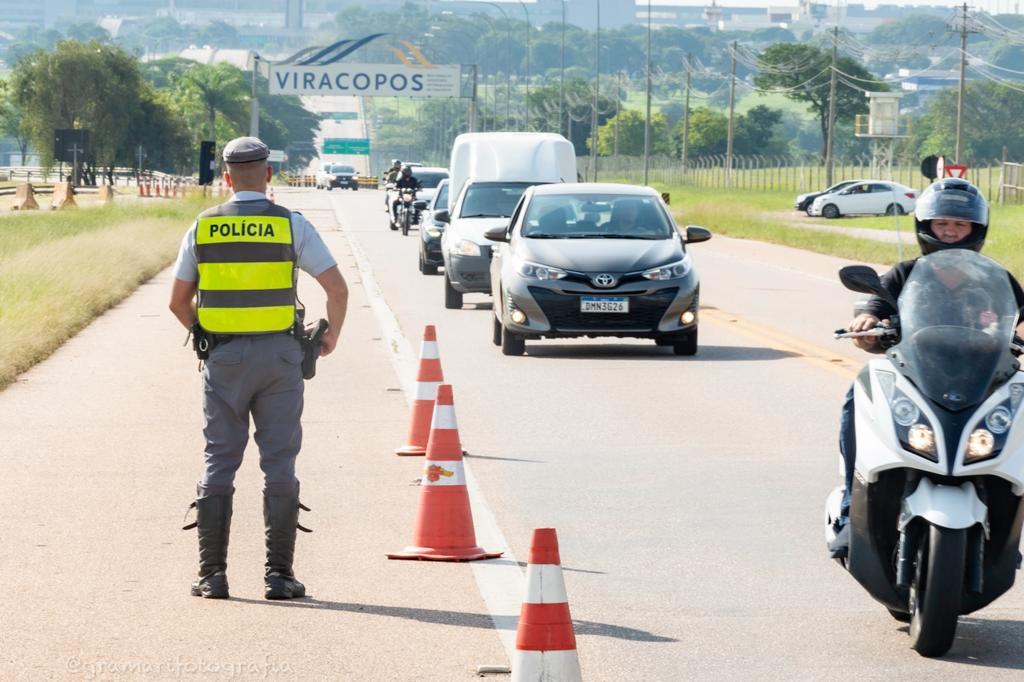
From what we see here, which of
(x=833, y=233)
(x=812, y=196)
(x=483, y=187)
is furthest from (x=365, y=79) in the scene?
(x=483, y=187)

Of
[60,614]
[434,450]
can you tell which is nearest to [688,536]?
[434,450]

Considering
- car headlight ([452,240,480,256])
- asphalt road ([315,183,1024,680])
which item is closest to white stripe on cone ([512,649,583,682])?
asphalt road ([315,183,1024,680])

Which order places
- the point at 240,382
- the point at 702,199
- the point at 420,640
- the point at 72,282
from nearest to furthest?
the point at 420,640 < the point at 240,382 < the point at 72,282 < the point at 702,199

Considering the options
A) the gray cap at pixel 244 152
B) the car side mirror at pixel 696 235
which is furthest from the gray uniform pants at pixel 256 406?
the car side mirror at pixel 696 235

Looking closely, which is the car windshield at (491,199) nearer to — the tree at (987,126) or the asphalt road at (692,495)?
the asphalt road at (692,495)

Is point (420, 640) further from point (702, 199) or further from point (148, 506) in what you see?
point (702, 199)

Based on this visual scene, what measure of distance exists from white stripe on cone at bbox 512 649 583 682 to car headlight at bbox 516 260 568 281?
11892 millimetres

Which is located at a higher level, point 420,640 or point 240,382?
point 240,382

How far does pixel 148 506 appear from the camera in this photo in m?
9.73

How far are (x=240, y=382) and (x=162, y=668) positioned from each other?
142 cm

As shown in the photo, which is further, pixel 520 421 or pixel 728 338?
pixel 728 338

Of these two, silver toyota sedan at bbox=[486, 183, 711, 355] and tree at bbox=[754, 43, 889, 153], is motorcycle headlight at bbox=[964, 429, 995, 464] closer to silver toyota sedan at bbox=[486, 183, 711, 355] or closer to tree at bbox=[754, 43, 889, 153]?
silver toyota sedan at bbox=[486, 183, 711, 355]

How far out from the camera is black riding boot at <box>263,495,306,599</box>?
755cm

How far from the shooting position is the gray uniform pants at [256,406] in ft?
24.9
